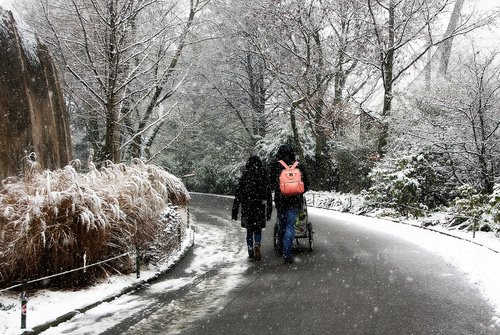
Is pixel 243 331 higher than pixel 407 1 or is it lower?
lower

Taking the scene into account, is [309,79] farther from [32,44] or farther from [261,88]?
[32,44]

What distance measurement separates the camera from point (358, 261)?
8.66m

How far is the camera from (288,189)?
27.2ft

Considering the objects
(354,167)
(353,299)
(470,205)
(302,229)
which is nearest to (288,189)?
(302,229)

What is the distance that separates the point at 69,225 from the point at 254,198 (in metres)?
3.41

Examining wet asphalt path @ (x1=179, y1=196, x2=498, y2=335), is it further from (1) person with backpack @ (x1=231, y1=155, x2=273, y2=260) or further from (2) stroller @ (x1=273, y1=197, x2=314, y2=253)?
(1) person with backpack @ (x1=231, y1=155, x2=273, y2=260)

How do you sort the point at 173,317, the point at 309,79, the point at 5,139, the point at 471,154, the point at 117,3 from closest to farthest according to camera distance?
the point at 173,317 < the point at 5,139 < the point at 117,3 < the point at 471,154 < the point at 309,79

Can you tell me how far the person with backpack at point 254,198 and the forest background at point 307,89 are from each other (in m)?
3.90

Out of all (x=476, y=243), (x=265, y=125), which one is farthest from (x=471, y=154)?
(x=265, y=125)

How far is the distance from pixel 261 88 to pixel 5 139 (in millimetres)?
25516

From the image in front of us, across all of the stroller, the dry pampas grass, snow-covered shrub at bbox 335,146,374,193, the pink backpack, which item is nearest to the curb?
the dry pampas grass

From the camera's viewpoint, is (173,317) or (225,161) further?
(225,161)

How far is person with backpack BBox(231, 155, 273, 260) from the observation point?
28.8 ft

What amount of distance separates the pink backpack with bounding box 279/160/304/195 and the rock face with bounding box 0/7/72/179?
4.62 m
